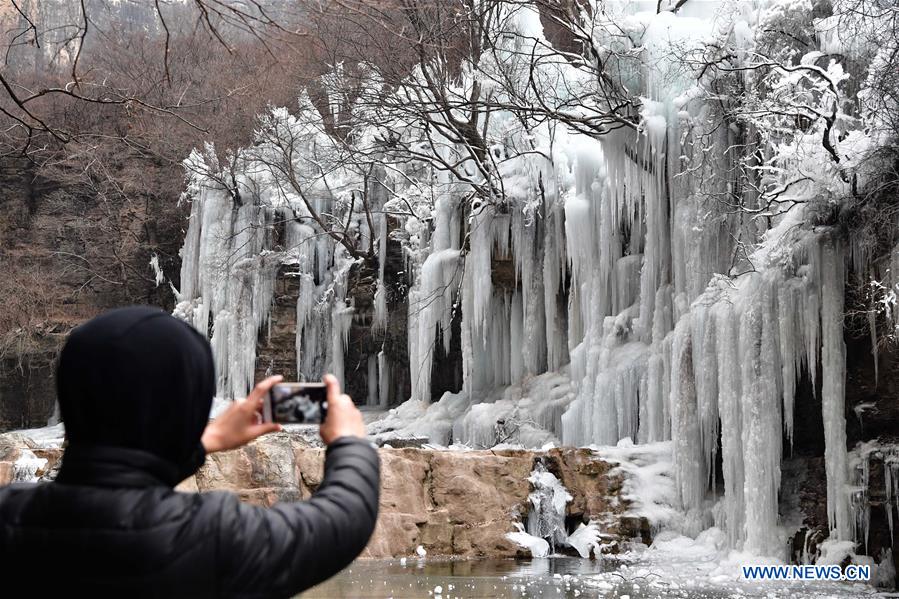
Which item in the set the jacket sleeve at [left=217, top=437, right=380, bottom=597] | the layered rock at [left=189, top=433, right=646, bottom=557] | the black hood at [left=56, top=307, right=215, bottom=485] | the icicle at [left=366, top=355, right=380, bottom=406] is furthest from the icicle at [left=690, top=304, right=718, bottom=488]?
the icicle at [left=366, top=355, right=380, bottom=406]

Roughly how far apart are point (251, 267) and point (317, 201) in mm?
2155

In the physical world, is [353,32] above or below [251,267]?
above

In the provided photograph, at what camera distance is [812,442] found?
39.1ft

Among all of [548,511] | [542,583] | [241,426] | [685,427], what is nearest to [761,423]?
[685,427]

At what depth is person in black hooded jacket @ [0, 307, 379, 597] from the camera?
126cm

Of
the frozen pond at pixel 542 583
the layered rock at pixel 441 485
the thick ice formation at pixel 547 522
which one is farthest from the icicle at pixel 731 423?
the thick ice formation at pixel 547 522

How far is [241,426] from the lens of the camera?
61.2 inches

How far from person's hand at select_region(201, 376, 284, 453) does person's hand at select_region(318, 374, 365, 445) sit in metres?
0.08

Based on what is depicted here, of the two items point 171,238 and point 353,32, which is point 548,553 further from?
point 171,238

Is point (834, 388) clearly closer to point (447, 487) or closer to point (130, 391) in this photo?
point (447, 487)

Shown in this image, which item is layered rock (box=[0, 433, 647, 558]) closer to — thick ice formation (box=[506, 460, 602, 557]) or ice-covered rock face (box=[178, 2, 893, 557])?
thick ice formation (box=[506, 460, 602, 557])

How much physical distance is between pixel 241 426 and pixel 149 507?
0.29m

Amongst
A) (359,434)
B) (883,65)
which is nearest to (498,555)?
(883,65)

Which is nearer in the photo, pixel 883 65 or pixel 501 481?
pixel 883 65
